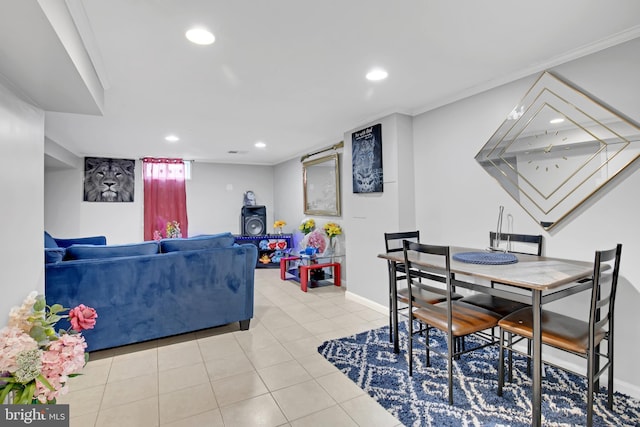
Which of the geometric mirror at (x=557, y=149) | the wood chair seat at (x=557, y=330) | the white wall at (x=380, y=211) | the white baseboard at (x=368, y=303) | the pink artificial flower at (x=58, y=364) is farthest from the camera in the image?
the white baseboard at (x=368, y=303)

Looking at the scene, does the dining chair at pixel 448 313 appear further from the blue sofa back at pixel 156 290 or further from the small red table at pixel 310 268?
the small red table at pixel 310 268

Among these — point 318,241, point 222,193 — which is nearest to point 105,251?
point 318,241

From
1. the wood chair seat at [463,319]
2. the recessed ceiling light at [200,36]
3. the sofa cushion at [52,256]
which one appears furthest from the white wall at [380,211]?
the sofa cushion at [52,256]

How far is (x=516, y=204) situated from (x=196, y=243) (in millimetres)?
2854

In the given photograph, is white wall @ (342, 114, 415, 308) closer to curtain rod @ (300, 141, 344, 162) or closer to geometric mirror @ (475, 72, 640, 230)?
curtain rod @ (300, 141, 344, 162)

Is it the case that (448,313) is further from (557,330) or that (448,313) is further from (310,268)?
(310,268)

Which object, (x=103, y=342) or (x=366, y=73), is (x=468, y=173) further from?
(x=103, y=342)

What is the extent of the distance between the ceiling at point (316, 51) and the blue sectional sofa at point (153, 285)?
120cm

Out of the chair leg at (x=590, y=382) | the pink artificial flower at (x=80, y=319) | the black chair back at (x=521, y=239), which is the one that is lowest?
the chair leg at (x=590, y=382)

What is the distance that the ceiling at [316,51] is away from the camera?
173 centimetres

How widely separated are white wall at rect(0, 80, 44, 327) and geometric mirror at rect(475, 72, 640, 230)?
10.7 ft

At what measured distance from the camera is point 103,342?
8.91ft

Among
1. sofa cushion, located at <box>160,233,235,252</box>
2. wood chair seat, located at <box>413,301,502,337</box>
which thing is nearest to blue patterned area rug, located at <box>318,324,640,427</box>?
wood chair seat, located at <box>413,301,502,337</box>

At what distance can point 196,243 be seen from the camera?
313cm
